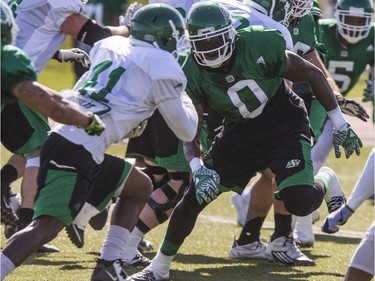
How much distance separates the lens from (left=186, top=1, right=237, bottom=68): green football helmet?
530 centimetres

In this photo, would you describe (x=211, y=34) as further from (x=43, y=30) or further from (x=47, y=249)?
(x=47, y=249)

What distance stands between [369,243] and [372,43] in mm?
4137

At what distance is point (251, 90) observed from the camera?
5566mm

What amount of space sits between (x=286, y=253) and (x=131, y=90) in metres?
2.03

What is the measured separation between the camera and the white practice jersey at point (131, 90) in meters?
4.78

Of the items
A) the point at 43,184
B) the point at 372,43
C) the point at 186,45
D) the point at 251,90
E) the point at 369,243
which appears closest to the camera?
the point at 369,243

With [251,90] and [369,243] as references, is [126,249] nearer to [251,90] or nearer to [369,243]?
[251,90]

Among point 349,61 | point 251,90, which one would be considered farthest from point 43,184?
point 349,61

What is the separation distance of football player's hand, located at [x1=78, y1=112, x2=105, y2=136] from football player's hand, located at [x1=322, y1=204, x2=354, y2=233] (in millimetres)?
1388

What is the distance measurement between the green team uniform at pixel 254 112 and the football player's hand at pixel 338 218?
265mm

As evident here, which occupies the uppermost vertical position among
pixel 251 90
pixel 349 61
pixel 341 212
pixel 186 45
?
pixel 186 45

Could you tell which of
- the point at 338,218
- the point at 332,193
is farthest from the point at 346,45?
the point at 338,218

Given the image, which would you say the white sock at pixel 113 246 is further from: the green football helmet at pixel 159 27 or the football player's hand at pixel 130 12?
the football player's hand at pixel 130 12

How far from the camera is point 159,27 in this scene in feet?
16.1
